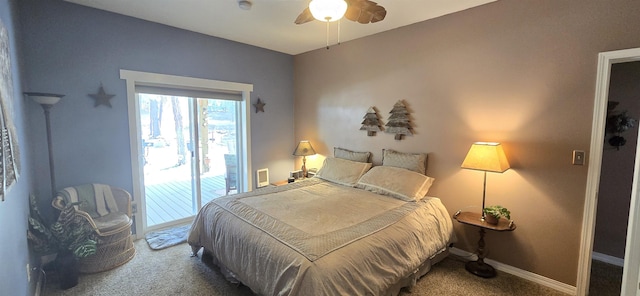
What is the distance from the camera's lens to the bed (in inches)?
65.7

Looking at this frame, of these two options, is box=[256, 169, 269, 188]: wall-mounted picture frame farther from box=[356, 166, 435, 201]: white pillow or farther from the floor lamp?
the floor lamp

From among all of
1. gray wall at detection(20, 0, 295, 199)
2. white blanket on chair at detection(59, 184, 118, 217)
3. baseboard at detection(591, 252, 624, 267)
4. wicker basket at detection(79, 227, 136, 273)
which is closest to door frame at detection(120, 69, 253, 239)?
gray wall at detection(20, 0, 295, 199)

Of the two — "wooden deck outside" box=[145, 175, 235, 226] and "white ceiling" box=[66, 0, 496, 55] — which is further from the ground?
"white ceiling" box=[66, 0, 496, 55]

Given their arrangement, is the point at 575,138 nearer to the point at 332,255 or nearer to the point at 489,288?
the point at 489,288

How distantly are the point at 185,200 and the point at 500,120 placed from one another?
4074 mm

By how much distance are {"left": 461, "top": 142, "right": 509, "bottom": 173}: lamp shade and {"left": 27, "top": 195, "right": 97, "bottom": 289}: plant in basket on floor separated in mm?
3340

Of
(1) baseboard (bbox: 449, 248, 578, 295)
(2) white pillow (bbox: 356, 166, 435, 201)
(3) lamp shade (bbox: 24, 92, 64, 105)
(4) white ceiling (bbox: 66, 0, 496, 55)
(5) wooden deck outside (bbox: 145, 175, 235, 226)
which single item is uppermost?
(4) white ceiling (bbox: 66, 0, 496, 55)

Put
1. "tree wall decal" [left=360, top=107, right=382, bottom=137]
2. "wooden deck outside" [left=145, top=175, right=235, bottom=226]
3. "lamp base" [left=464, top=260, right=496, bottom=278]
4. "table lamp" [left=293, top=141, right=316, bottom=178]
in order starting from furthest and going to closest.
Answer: "table lamp" [left=293, top=141, right=316, bottom=178], "wooden deck outside" [left=145, top=175, right=235, bottom=226], "tree wall decal" [left=360, top=107, right=382, bottom=137], "lamp base" [left=464, top=260, right=496, bottom=278]

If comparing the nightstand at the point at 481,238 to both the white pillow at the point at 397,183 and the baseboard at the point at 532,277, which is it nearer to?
the baseboard at the point at 532,277

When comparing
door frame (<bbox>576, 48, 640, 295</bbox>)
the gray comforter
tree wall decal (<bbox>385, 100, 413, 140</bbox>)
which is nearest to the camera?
the gray comforter

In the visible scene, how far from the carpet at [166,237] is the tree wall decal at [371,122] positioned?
2.60 metres

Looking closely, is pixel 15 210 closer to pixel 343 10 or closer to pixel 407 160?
pixel 343 10

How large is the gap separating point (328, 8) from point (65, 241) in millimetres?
2761

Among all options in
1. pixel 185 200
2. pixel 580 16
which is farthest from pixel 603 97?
pixel 185 200
